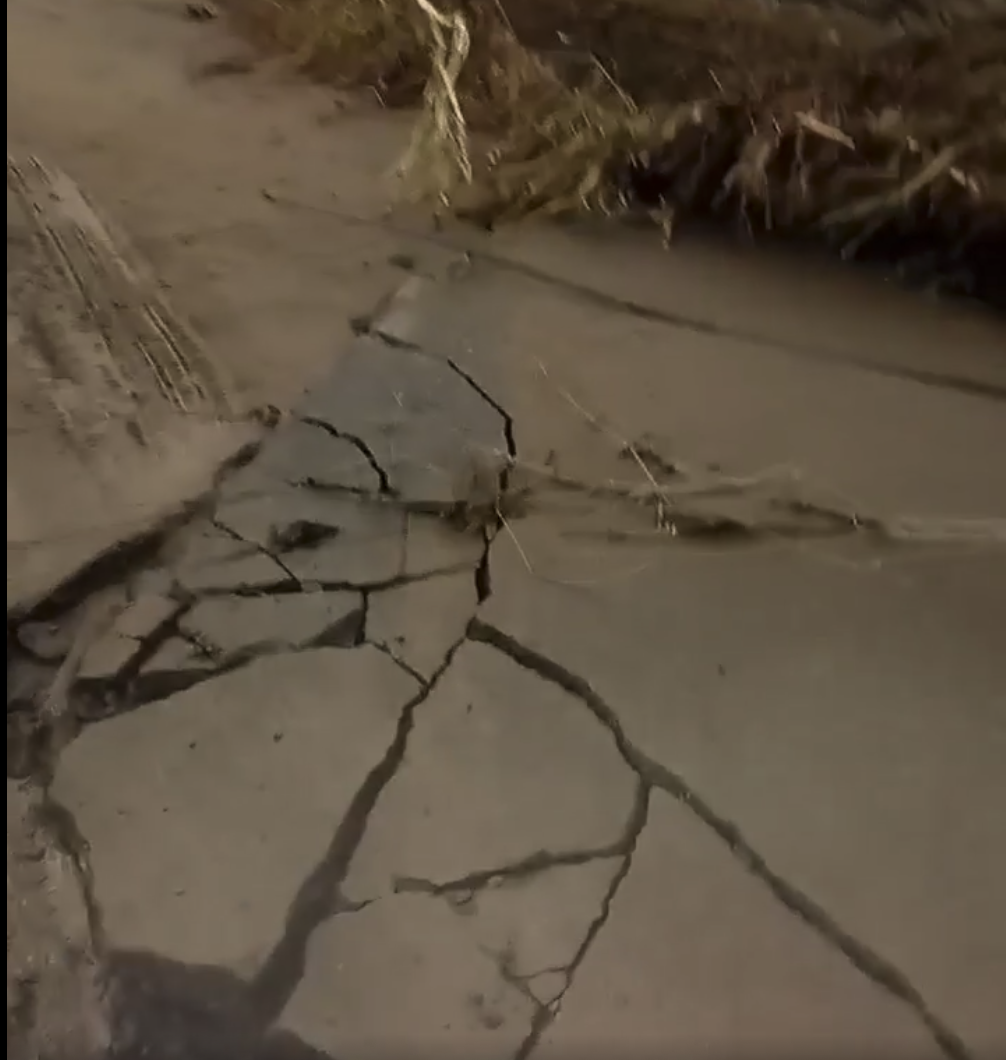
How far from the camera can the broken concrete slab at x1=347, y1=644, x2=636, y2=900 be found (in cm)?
→ 122

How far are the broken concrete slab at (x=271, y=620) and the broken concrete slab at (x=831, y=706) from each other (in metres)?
0.18

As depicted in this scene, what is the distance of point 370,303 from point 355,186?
0.34 m

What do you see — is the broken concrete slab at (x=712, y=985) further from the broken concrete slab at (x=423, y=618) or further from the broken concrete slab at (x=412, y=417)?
the broken concrete slab at (x=412, y=417)

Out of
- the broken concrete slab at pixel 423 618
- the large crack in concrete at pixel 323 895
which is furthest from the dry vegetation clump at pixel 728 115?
the large crack in concrete at pixel 323 895

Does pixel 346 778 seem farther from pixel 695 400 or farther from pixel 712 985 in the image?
pixel 695 400

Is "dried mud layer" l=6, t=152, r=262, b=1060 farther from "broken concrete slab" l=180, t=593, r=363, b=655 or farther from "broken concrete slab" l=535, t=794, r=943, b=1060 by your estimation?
"broken concrete slab" l=535, t=794, r=943, b=1060

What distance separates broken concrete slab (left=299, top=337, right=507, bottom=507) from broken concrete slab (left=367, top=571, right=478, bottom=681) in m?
0.14

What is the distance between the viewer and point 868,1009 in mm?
1149

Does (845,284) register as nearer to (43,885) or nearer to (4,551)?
(4,551)

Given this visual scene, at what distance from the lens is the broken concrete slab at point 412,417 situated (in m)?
1.56

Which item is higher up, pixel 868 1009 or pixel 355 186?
pixel 355 186

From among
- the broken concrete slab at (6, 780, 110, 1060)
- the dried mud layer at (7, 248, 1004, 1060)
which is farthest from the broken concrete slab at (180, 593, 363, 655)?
the broken concrete slab at (6, 780, 110, 1060)

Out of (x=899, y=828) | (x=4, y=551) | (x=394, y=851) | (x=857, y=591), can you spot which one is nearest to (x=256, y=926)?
(x=394, y=851)

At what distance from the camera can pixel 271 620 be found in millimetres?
1390
